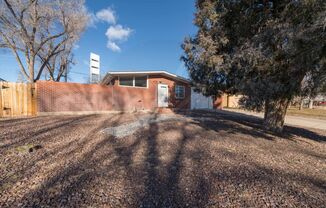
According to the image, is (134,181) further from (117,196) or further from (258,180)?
(258,180)

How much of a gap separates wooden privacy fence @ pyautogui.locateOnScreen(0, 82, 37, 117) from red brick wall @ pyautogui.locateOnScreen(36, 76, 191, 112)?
292 millimetres

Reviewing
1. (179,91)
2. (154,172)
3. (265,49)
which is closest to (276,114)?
(265,49)

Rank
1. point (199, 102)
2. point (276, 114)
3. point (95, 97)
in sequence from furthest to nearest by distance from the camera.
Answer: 1. point (199, 102)
2. point (95, 97)
3. point (276, 114)

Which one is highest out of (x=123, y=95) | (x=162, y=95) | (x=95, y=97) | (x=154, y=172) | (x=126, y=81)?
(x=126, y=81)

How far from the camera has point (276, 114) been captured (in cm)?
611

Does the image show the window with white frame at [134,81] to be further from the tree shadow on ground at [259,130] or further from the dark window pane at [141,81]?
the tree shadow on ground at [259,130]

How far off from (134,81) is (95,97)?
352 cm

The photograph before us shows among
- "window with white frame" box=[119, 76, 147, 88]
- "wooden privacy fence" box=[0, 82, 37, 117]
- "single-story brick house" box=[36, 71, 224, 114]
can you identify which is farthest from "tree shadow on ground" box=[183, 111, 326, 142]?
"wooden privacy fence" box=[0, 82, 37, 117]

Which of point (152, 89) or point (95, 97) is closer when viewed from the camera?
point (95, 97)

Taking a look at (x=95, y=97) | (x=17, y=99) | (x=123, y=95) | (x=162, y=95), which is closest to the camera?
(x=17, y=99)

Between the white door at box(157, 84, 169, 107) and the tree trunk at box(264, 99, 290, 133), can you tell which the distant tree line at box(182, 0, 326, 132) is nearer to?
the tree trunk at box(264, 99, 290, 133)

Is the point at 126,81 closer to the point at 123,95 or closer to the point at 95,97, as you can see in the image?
the point at 123,95

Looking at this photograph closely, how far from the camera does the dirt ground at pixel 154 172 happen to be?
2008 mm

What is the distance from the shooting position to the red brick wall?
8.66m
